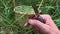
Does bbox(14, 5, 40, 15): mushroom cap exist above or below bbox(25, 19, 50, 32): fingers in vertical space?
below

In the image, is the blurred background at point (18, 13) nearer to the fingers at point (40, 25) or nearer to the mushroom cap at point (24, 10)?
the mushroom cap at point (24, 10)

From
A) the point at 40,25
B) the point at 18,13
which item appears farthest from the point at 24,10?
the point at 40,25

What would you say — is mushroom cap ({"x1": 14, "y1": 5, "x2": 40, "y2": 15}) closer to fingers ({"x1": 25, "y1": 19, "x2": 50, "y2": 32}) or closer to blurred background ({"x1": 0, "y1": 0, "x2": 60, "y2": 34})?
blurred background ({"x1": 0, "y1": 0, "x2": 60, "y2": 34})

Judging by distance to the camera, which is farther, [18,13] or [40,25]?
[18,13]

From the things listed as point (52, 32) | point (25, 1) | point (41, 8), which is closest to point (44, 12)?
point (41, 8)

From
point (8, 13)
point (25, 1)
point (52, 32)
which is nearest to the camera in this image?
point (52, 32)

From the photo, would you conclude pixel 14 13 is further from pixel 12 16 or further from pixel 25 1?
pixel 25 1

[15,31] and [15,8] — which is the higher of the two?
[15,8]

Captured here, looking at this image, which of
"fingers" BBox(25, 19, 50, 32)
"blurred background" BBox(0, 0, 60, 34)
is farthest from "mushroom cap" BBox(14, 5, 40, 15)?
"fingers" BBox(25, 19, 50, 32)

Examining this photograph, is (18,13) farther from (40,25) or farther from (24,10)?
(40,25)
